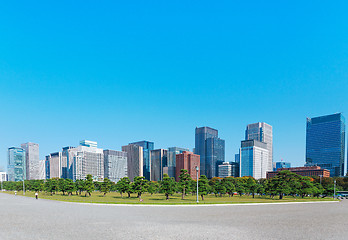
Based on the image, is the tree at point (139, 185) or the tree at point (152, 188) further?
the tree at point (152, 188)

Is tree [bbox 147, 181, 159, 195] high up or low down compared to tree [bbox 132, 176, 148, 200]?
down

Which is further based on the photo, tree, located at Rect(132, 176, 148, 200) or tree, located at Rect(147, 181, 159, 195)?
tree, located at Rect(147, 181, 159, 195)

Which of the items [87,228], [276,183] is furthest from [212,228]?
[276,183]

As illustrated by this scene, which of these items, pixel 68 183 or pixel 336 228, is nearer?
pixel 336 228

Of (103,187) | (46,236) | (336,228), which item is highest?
(46,236)

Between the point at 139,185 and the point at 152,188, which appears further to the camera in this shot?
the point at 152,188

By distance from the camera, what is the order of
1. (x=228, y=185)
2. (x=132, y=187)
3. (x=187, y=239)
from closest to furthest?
(x=187, y=239)
(x=132, y=187)
(x=228, y=185)

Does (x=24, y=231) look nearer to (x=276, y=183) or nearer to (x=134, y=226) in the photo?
(x=134, y=226)

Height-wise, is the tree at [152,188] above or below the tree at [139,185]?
below

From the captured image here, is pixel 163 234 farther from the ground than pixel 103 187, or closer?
farther from the ground

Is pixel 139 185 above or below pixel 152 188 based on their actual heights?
above

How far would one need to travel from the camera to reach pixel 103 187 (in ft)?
219

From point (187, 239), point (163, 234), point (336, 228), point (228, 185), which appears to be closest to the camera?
point (187, 239)

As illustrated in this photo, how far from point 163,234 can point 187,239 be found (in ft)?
6.22
